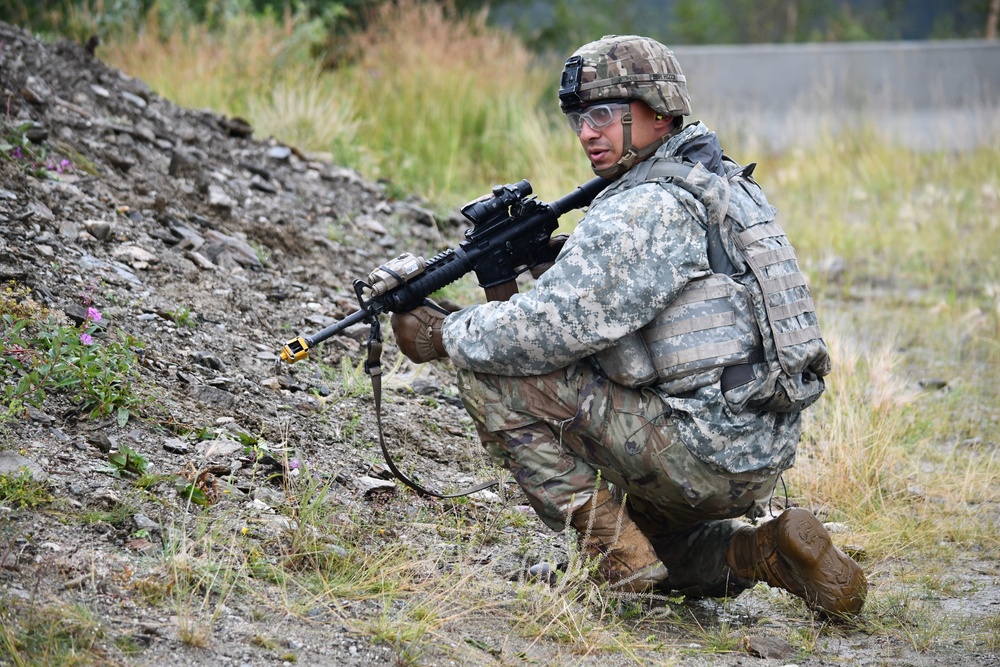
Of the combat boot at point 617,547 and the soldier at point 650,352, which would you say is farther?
the combat boot at point 617,547

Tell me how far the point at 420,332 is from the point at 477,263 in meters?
0.28

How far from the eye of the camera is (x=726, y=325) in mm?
2730

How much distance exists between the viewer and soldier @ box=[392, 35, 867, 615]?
2.70 meters

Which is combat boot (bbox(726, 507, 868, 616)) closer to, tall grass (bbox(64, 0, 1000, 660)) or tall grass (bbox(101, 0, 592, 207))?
tall grass (bbox(64, 0, 1000, 660))

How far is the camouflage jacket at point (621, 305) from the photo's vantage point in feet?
8.78

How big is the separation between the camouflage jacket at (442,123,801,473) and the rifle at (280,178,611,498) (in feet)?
0.87

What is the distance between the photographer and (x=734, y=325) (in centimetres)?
275

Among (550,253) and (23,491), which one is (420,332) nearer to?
(550,253)

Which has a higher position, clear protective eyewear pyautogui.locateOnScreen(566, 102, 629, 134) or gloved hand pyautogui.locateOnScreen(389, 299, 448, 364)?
clear protective eyewear pyautogui.locateOnScreen(566, 102, 629, 134)

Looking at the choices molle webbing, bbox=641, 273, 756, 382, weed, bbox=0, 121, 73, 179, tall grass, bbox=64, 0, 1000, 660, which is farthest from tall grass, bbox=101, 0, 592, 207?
molle webbing, bbox=641, 273, 756, 382

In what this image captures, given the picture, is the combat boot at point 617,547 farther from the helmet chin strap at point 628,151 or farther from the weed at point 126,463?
the weed at point 126,463

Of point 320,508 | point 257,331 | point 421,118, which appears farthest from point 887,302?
point 320,508

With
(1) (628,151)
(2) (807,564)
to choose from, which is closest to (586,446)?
(2) (807,564)

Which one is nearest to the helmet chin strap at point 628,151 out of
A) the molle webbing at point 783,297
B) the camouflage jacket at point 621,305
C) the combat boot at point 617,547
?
the camouflage jacket at point 621,305
